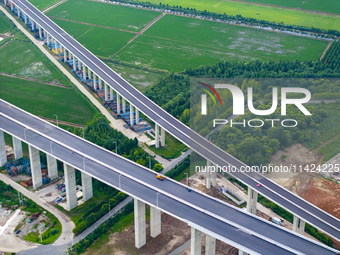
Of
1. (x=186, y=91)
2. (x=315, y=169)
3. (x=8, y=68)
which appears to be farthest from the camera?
(x=8, y=68)

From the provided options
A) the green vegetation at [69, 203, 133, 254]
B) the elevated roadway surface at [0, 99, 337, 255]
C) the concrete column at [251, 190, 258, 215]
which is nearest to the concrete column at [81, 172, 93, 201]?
the elevated roadway surface at [0, 99, 337, 255]

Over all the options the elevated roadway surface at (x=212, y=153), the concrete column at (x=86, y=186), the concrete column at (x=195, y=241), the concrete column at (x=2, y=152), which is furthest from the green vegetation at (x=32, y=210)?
the elevated roadway surface at (x=212, y=153)

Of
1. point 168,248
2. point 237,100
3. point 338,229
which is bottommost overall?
point 168,248

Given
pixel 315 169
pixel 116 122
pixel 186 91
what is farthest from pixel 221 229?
pixel 186 91

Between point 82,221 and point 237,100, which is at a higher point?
point 237,100

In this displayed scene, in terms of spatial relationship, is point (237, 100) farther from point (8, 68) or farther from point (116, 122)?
point (8, 68)

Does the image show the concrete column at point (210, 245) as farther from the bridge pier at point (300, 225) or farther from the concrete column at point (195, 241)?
the bridge pier at point (300, 225)
